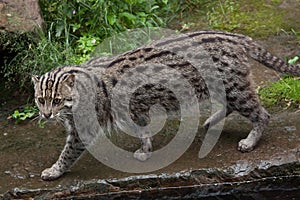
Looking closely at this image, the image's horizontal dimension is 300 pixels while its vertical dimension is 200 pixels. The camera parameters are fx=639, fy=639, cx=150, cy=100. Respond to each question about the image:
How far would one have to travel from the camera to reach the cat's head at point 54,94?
5648 mm

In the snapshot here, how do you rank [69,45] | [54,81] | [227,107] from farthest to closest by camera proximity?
[69,45] → [227,107] → [54,81]

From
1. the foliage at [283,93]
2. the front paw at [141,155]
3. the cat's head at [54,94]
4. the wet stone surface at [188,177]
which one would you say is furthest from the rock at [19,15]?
the foliage at [283,93]

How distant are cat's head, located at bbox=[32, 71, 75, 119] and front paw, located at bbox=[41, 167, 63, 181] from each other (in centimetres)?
56

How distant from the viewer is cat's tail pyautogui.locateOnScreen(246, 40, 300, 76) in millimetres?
6168

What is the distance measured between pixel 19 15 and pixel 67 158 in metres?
2.48

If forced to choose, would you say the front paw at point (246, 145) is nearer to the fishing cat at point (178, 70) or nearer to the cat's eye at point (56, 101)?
the fishing cat at point (178, 70)

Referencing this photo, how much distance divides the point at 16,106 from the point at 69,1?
1.66 metres

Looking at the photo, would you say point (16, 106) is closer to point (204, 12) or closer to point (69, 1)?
point (69, 1)

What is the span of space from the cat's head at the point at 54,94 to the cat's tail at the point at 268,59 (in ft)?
5.78

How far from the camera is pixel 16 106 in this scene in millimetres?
7480

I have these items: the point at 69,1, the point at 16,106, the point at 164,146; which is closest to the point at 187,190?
the point at 164,146

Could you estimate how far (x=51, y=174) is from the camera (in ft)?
19.5

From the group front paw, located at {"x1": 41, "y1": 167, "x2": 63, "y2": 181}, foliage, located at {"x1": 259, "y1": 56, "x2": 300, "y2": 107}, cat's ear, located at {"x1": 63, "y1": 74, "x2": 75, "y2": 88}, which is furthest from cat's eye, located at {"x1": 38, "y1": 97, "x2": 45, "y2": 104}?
foliage, located at {"x1": 259, "y1": 56, "x2": 300, "y2": 107}

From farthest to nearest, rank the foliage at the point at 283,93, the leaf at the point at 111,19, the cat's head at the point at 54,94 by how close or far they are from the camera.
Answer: the leaf at the point at 111,19 < the foliage at the point at 283,93 < the cat's head at the point at 54,94
